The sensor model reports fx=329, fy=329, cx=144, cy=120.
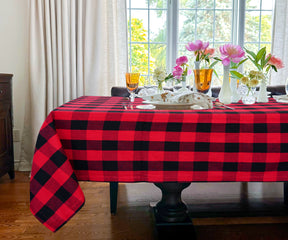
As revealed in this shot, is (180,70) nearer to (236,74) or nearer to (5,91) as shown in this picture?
(236,74)

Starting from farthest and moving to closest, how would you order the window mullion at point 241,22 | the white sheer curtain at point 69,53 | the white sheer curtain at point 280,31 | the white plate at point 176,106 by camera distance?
the window mullion at point 241,22 → the white sheer curtain at point 280,31 → the white sheer curtain at point 69,53 → the white plate at point 176,106

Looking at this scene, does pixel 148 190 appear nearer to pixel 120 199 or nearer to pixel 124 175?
pixel 120 199

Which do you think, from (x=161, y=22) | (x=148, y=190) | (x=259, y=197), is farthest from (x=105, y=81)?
(x=259, y=197)

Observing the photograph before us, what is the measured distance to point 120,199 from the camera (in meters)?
2.20

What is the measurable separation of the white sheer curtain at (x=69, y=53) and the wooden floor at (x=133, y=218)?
0.75 metres

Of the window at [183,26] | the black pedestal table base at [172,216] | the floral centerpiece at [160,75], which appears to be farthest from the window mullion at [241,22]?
the black pedestal table base at [172,216]

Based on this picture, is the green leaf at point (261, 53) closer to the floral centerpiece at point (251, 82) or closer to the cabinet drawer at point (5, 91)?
the floral centerpiece at point (251, 82)

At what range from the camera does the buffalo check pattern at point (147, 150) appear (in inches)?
46.2

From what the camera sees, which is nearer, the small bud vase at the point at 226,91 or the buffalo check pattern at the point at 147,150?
the buffalo check pattern at the point at 147,150

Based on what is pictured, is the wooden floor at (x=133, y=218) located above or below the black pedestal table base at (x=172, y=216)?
below

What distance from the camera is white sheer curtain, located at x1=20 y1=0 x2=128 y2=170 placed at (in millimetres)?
2812

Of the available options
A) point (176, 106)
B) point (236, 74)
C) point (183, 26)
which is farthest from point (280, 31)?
point (176, 106)

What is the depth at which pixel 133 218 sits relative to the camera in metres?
1.89

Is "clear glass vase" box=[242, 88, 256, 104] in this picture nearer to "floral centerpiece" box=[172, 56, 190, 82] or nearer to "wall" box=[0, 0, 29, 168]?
"floral centerpiece" box=[172, 56, 190, 82]
